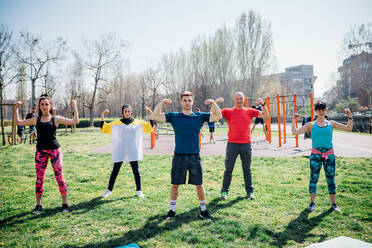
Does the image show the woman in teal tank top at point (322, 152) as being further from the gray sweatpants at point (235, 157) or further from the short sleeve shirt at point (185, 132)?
the short sleeve shirt at point (185, 132)

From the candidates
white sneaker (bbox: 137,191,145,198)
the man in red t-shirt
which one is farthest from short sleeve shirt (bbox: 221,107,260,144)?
white sneaker (bbox: 137,191,145,198)

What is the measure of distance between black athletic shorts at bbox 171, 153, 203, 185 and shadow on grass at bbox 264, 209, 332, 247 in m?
1.39

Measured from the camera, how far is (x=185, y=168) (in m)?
4.03

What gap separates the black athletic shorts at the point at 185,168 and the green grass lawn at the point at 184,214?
0.70m

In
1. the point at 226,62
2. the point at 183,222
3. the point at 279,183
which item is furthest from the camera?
the point at 226,62

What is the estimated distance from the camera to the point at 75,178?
6.90 m

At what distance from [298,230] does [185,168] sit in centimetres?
203

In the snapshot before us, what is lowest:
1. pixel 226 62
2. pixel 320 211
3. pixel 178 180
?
pixel 320 211

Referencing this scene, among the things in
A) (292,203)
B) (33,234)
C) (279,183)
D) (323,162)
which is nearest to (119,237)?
(33,234)

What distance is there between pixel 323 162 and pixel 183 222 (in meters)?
2.83

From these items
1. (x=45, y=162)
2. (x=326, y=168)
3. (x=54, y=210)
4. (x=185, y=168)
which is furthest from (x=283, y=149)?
(x=45, y=162)

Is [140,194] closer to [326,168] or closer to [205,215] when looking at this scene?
[205,215]

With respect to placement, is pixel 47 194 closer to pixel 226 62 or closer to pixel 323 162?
pixel 323 162

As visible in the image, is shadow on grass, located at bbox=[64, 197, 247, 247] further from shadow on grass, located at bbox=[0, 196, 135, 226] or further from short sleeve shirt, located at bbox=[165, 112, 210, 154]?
shadow on grass, located at bbox=[0, 196, 135, 226]
